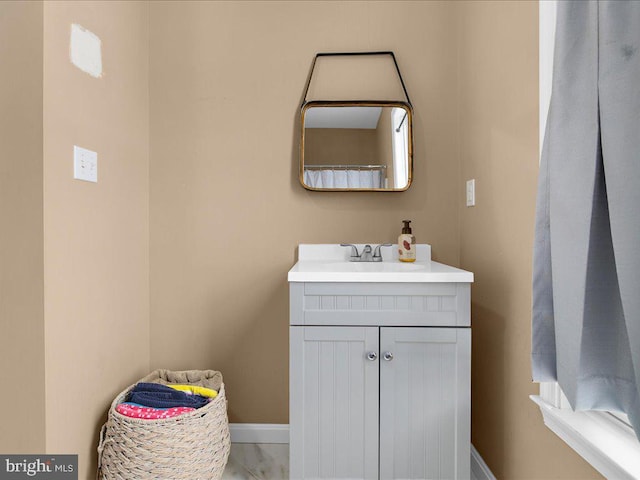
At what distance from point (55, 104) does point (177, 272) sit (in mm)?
871

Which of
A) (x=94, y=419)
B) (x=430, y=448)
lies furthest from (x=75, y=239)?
(x=430, y=448)

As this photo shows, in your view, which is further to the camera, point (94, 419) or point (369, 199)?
point (369, 199)

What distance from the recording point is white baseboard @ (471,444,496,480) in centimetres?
144

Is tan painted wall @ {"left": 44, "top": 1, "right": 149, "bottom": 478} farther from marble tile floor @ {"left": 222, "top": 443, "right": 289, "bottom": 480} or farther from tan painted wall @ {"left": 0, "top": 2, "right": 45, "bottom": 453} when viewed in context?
marble tile floor @ {"left": 222, "top": 443, "right": 289, "bottom": 480}

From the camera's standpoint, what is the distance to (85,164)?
1367 mm

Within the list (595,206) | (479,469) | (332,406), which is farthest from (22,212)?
(479,469)

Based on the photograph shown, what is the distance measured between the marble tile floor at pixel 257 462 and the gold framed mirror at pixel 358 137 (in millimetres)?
1241

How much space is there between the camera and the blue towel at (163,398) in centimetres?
141

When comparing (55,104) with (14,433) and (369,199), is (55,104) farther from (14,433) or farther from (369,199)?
(369,199)

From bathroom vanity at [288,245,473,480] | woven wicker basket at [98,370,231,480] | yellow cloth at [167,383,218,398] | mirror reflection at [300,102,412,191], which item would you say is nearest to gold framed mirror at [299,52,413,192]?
mirror reflection at [300,102,412,191]

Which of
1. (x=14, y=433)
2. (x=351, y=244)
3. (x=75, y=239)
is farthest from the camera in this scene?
(x=351, y=244)

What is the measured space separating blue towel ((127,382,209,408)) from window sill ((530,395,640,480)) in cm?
117

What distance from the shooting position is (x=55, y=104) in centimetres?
123

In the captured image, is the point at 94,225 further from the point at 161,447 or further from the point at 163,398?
the point at 161,447
